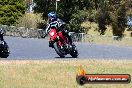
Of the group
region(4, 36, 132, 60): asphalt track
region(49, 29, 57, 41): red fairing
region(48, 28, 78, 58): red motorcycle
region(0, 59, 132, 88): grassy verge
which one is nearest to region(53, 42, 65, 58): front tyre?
region(48, 28, 78, 58): red motorcycle

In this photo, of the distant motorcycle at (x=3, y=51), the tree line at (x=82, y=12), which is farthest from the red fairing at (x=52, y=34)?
the tree line at (x=82, y=12)

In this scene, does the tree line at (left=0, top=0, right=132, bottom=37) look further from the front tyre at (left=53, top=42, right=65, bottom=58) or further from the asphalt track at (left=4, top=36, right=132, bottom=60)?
the front tyre at (left=53, top=42, right=65, bottom=58)

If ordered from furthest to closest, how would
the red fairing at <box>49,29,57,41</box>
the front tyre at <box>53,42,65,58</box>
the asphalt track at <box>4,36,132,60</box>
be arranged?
the asphalt track at <box>4,36,132,60</box> → the front tyre at <box>53,42,65,58</box> → the red fairing at <box>49,29,57,41</box>

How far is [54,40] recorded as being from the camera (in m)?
19.9

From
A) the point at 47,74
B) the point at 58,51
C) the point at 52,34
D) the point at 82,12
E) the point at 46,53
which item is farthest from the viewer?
the point at 82,12

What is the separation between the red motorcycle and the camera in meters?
19.8

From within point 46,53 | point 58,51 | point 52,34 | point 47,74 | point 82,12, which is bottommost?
point 82,12

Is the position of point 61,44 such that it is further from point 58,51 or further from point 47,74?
→ point 47,74

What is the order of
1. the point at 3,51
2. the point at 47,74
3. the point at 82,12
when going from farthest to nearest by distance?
1. the point at 82,12
2. the point at 3,51
3. the point at 47,74

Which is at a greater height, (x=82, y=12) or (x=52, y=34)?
(x=52, y=34)

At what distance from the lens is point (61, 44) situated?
66.4 feet

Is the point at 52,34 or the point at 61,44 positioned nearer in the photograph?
the point at 52,34

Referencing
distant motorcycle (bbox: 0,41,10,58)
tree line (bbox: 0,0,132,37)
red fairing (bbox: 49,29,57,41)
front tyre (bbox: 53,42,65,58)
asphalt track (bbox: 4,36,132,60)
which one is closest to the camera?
distant motorcycle (bbox: 0,41,10,58)

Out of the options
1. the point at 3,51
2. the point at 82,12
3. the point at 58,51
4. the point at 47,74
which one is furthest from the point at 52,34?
the point at 82,12
